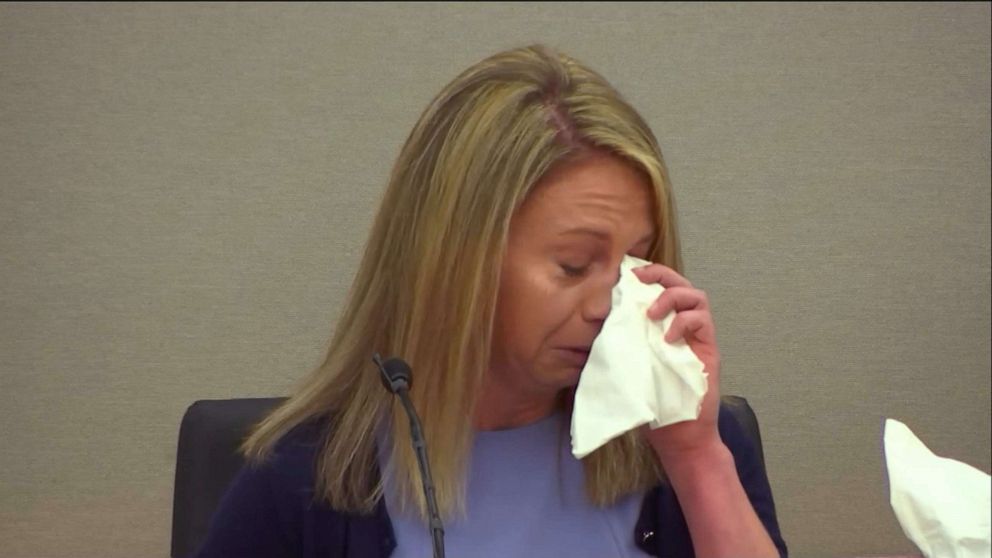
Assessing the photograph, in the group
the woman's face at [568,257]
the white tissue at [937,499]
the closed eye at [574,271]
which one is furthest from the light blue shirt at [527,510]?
the white tissue at [937,499]

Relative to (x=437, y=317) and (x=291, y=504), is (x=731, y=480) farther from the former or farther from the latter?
Result: (x=291, y=504)

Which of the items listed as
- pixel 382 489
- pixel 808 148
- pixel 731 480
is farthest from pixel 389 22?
pixel 731 480

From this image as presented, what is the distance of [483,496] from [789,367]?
842 mm

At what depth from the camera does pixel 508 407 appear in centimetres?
110

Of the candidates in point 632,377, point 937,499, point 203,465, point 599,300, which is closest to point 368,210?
point 203,465

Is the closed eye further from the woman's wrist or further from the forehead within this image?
the woman's wrist

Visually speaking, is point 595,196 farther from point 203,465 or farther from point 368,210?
point 368,210

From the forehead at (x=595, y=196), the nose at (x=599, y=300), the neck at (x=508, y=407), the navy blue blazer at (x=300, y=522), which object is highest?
the forehead at (x=595, y=196)

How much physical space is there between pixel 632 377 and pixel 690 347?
0.17m

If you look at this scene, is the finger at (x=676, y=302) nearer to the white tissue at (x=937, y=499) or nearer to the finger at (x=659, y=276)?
the finger at (x=659, y=276)

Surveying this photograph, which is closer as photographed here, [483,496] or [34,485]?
[483,496]

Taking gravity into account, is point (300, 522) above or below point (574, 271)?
below

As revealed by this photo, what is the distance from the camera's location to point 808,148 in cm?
173

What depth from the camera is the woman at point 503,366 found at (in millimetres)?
952
